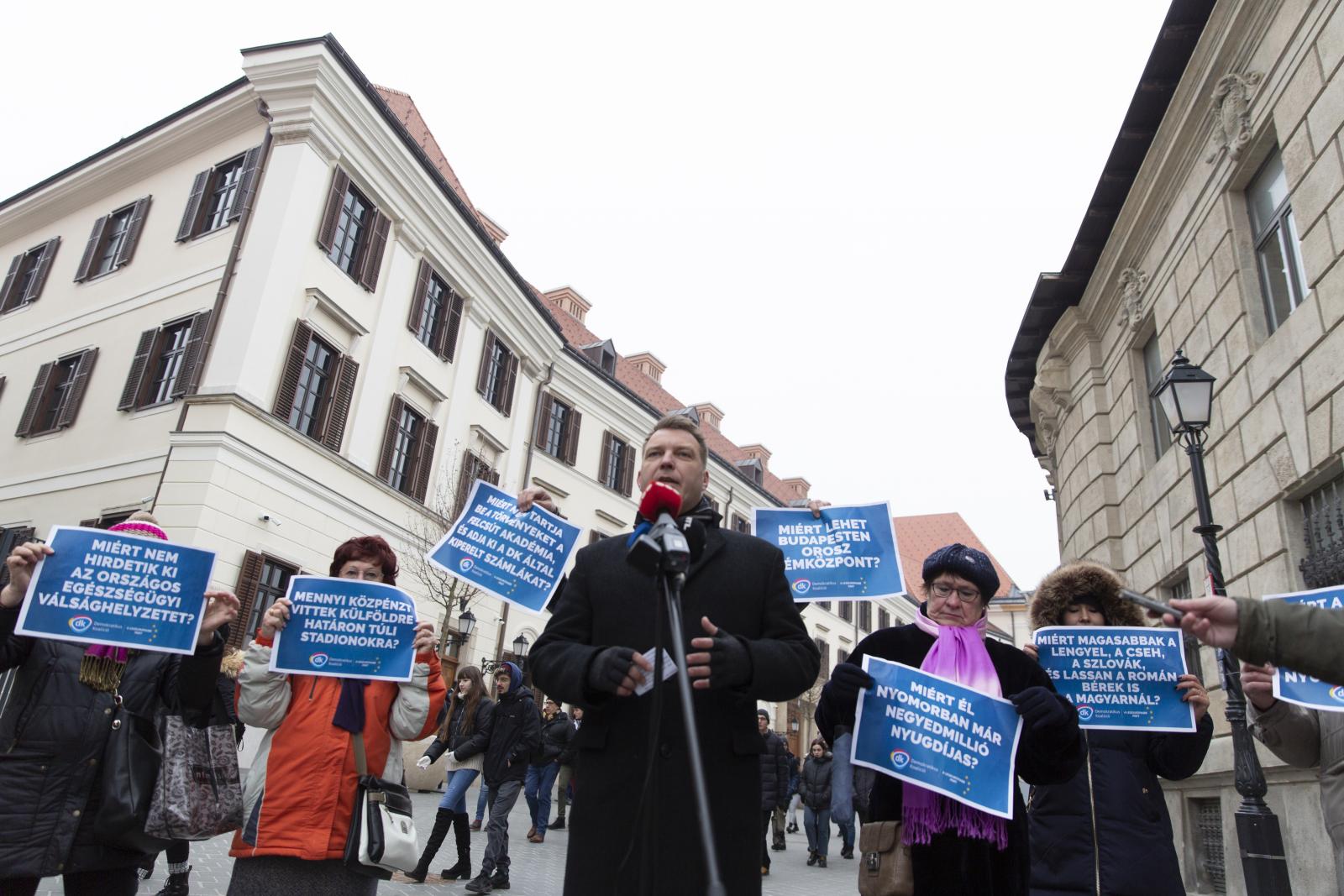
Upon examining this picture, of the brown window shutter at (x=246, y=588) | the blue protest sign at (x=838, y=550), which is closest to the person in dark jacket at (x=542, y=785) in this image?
the brown window shutter at (x=246, y=588)

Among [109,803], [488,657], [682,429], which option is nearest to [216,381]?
[488,657]

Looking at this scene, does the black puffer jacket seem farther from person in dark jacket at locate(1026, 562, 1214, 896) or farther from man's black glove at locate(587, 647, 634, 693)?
man's black glove at locate(587, 647, 634, 693)

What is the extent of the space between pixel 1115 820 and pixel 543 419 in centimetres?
2511

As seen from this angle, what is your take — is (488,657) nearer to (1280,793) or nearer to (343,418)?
(343,418)

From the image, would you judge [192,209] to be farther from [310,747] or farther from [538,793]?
[310,747]

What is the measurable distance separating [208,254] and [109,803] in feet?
59.4

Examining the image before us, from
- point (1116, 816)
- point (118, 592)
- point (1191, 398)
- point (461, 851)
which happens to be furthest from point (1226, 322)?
point (118, 592)

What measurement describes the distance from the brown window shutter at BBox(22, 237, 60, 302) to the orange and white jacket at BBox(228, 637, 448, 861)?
24727 millimetres

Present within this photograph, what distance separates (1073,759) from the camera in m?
3.23

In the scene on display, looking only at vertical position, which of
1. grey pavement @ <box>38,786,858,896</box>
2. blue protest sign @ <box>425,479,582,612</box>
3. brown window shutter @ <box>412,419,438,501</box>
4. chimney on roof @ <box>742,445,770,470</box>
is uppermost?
chimney on roof @ <box>742,445,770,470</box>

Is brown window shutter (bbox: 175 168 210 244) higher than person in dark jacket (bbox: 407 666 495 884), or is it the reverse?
brown window shutter (bbox: 175 168 210 244)

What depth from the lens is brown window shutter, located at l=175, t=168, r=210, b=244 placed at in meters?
19.8

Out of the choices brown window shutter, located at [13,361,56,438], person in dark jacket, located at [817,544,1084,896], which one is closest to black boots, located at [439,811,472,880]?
person in dark jacket, located at [817,544,1084,896]

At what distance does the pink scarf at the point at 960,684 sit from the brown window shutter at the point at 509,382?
23076 mm
